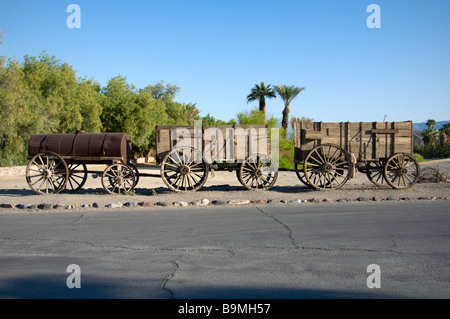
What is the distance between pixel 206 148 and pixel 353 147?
17.5ft

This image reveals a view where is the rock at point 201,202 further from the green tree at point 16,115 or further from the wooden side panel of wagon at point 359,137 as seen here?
the green tree at point 16,115

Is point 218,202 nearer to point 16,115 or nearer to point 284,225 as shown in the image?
point 284,225

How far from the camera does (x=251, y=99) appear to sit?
43219 mm

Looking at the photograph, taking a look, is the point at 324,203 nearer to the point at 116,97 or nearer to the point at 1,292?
the point at 1,292

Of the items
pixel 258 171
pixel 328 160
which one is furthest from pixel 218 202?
pixel 328 160

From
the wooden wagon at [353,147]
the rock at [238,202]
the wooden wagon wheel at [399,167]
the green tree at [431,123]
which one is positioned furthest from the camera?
the green tree at [431,123]

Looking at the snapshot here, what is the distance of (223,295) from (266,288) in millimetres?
566

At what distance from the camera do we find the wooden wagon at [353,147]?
1338 cm

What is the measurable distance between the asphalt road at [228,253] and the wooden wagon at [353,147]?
3626 millimetres

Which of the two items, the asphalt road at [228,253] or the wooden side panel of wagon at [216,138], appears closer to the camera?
the asphalt road at [228,253]

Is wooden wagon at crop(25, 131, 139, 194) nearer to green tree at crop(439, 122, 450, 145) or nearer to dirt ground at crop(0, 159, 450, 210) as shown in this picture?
dirt ground at crop(0, 159, 450, 210)

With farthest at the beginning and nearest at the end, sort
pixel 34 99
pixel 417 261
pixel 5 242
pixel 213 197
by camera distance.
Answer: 1. pixel 34 99
2. pixel 213 197
3. pixel 5 242
4. pixel 417 261

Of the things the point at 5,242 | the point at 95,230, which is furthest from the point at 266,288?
the point at 5,242

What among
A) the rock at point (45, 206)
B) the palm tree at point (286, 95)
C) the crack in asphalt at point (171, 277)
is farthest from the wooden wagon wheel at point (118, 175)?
the palm tree at point (286, 95)
